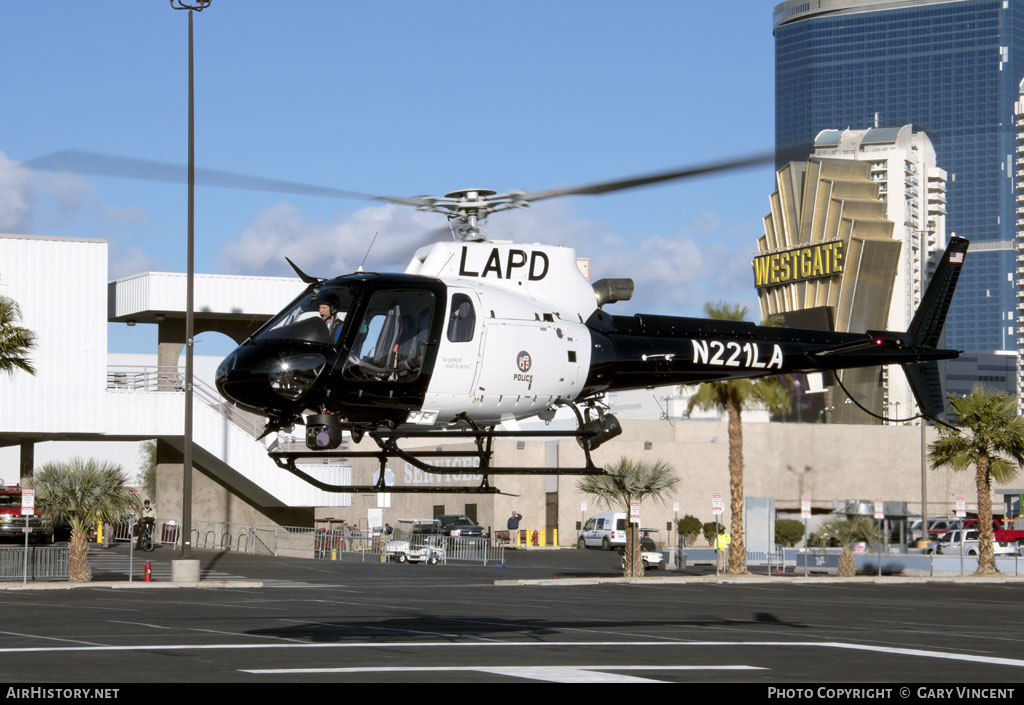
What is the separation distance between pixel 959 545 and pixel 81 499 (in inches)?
1629

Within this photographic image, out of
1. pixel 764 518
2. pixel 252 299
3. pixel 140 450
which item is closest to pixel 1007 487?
pixel 764 518

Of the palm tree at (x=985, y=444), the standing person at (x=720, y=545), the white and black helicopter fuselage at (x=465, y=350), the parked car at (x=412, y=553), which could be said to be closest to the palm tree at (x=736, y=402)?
the standing person at (x=720, y=545)

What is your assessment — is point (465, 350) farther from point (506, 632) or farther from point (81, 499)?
point (81, 499)

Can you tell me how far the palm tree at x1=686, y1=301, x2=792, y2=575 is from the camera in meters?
44.3

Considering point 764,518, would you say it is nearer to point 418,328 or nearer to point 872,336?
point 872,336

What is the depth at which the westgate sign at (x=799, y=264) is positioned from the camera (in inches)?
6220

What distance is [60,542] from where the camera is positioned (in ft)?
185

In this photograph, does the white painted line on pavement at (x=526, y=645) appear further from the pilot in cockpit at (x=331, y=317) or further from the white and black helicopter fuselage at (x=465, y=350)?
the pilot in cockpit at (x=331, y=317)

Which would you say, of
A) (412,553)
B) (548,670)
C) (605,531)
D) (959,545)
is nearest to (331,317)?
(548,670)

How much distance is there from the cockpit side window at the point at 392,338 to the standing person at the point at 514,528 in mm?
57720

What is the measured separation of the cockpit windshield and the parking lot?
4.18 meters

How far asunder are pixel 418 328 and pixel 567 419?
65.7 meters

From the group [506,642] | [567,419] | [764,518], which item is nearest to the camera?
[506,642]
